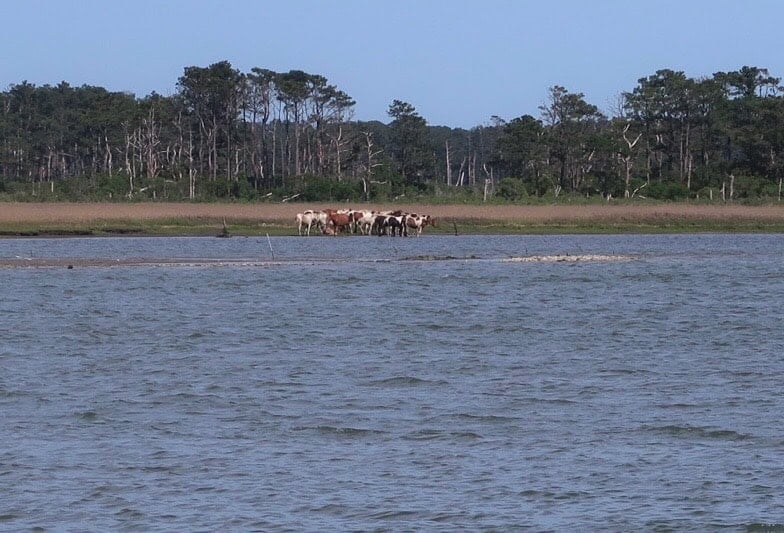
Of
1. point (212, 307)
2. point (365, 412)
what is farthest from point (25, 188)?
point (365, 412)

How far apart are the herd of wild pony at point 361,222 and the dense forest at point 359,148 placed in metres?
20.5

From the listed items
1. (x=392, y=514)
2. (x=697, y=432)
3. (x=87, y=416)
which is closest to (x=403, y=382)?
(x=87, y=416)

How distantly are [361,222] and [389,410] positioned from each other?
45.9 metres

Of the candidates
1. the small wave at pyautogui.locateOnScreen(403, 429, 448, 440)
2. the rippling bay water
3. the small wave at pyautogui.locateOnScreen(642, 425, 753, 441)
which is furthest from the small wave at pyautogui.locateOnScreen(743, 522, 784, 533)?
the small wave at pyautogui.locateOnScreen(403, 429, 448, 440)

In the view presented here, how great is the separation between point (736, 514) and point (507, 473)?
2.24 meters

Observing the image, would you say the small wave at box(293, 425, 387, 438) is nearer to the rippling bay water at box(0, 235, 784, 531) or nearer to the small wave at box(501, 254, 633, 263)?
the rippling bay water at box(0, 235, 784, 531)

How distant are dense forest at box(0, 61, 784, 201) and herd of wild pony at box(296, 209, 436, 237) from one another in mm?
20514

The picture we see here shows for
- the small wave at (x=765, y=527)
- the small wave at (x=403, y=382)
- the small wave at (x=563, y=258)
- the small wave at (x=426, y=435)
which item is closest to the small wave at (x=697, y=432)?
the small wave at (x=426, y=435)

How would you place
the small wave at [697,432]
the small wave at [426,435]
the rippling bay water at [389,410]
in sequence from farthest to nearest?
the small wave at [426,435] < the small wave at [697,432] < the rippling bay water at [389,410]

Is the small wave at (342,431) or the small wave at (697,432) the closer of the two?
the small wave at (697,432)

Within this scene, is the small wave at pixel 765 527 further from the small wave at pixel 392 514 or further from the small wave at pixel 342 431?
the small wave at pixel 342 431

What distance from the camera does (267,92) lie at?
106375mm

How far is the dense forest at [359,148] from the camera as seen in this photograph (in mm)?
88125

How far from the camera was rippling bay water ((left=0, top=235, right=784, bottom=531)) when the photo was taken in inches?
446
